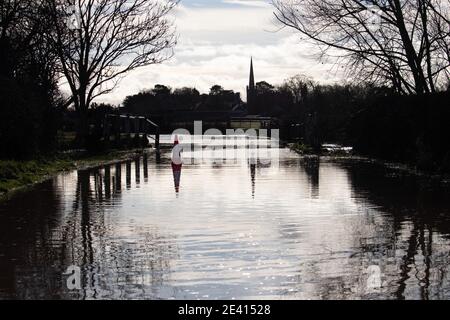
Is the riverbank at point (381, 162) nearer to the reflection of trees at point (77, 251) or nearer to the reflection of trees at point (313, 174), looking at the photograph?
the reflection of trees at point (313, 174)

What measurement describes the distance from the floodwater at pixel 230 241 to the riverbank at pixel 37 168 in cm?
86

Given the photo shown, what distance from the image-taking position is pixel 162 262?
969cm

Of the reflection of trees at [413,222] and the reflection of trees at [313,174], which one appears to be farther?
the reflection of trees at [313,174]

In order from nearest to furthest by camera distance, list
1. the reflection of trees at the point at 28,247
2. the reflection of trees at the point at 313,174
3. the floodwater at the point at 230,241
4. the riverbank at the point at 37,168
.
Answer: the floodwater at the point at 230,241
the reflection of trees at the point at 28,247
the reflection of trees at the point at 313,174
the riverbank at the point at 37,168

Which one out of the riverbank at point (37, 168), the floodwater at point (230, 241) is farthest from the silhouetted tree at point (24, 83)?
the floodwater at point (230, 241)

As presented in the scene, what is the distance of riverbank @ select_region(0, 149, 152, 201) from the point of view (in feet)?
66.1

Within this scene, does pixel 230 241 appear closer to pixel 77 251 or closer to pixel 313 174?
pixel 77 251

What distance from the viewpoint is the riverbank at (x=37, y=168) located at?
2015 centimetres

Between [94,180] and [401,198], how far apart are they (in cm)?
1025

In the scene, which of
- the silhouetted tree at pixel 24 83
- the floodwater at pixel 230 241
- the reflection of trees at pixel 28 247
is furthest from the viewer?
the silhouetted tree at pixel 24 83

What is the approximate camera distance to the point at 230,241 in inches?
442

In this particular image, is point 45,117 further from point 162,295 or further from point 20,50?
point 162,295

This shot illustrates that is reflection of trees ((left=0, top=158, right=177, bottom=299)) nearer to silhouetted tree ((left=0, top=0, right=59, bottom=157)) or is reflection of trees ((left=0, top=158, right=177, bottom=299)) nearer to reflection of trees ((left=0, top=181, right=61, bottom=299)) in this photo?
reflection of trees ((left=0, top=181, right=61, bottom=299))

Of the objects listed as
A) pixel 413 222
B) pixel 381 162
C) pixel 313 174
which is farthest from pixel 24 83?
pixel 413 222
